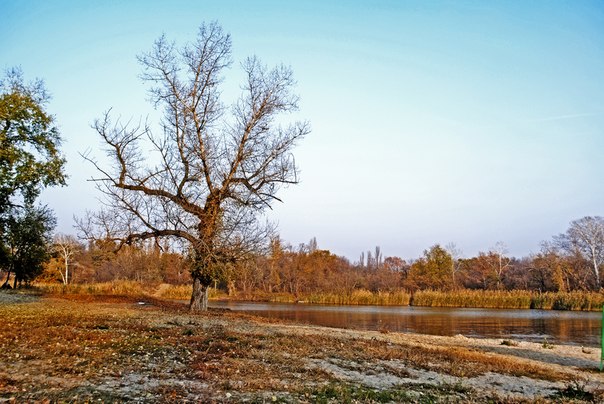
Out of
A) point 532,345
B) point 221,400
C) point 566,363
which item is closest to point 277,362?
point 221,400

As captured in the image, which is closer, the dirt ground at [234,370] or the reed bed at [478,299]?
the dirt ground at [234,370]

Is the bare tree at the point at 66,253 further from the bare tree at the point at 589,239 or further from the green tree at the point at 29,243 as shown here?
the bare tree at the point at 589,239

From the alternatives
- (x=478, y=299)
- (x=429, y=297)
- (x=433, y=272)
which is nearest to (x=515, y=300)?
(x=478, y=299)

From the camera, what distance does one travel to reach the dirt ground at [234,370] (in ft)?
23.1

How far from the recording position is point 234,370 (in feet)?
28.6

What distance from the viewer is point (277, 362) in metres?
9.97

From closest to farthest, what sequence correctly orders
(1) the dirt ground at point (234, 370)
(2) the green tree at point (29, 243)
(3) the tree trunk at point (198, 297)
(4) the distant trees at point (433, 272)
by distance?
(1) the dirt ground at point (234, 370) < (3) the tree trunk at point (198, 297) < (2) the green tree at point (29, 243) < (4) the distant trees at point (433, 272)

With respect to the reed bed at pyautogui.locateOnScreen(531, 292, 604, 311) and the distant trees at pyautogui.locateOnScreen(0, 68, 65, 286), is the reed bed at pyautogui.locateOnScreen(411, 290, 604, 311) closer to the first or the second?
the reed bed at pyautogui.locateOnScreen(531, 292, 604, 311)

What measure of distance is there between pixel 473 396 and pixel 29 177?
27259 millimetres

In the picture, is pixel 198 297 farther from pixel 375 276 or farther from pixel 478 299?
pixel 375 276

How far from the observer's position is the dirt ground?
705cm

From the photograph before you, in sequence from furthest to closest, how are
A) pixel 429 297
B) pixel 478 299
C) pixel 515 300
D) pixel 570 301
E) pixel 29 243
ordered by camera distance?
pixel 429 297
pixel 478 299
pixel 515 300
pixel 570 301
pixel 29 243

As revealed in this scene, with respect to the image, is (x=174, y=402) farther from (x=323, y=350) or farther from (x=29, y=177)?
(x=29, y=177)

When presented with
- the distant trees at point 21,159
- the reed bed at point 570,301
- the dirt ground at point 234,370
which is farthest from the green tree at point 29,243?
the reed bed at point 570,301
